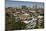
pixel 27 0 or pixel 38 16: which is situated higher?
pixel 27 0

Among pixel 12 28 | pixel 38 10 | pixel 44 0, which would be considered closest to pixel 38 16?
pixel 38 10

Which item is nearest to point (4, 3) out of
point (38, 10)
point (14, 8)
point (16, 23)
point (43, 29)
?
point (14, 8)

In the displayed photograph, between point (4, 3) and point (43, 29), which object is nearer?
point (4, 3)

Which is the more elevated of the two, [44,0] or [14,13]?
[44,0]

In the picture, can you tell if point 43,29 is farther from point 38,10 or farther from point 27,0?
point 27,0

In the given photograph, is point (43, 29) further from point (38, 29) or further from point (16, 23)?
point (16, 23)
